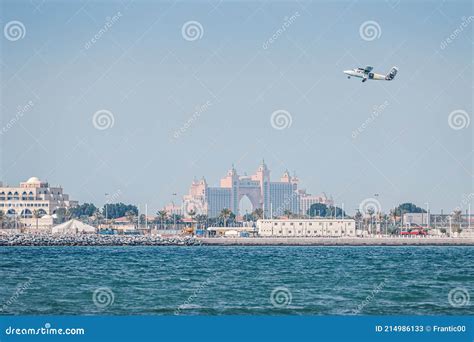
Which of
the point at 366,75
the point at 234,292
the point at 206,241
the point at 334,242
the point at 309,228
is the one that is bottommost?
the point at 234,292

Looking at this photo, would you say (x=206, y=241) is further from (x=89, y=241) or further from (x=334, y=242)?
(x=89, y=241)

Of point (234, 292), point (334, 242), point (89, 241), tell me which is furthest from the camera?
point (334, 242)

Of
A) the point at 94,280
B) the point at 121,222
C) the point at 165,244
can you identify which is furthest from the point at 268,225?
the point at 94,280

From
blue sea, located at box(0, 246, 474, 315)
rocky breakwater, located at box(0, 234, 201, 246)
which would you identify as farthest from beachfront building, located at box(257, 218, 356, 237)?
blue sea, located at box(0, 246, 474, 315)

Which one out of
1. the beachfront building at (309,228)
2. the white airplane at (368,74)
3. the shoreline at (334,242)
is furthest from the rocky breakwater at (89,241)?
the white airplane at (368,74)

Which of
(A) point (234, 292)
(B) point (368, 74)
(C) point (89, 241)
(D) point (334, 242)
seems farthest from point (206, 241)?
(A) point (234, 292)

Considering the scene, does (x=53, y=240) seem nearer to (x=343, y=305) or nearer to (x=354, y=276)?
(x=354, y=276)

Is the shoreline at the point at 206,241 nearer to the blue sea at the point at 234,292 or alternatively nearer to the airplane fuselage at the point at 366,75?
the airplane fuselage at the point at 366,75
